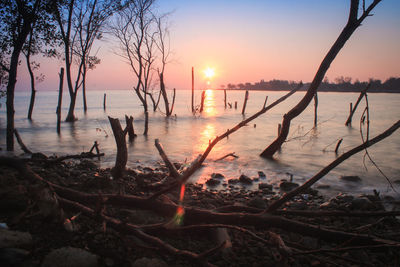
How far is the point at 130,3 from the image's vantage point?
24.8m

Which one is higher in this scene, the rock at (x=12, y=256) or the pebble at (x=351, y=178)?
the rock at (x=12, y=256)

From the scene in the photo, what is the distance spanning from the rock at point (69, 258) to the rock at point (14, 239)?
0.83 ft

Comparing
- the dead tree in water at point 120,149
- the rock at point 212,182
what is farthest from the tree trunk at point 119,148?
the rock at point 212,182

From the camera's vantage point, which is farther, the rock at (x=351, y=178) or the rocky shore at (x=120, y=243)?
the rock at (x=351, y=178)

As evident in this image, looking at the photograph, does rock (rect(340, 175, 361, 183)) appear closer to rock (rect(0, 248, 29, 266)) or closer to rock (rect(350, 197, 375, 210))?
rock (rect(350, 197, 375, 210))

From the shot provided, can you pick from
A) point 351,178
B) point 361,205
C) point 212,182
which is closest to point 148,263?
point 361,205

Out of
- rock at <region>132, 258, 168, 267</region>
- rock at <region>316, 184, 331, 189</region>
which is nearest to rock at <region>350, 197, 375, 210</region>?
rock at <region>316, 184, 331, 189</region>

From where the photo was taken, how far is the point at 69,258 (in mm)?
1965

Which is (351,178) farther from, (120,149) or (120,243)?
(120,243)

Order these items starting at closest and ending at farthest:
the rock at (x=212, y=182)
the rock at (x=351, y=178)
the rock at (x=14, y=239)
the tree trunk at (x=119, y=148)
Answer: the rock at (x=14, y=239), the tree trunk at (x=119, y=148), the rock at (x=212, y=182), the rock at (x=351, y=178)

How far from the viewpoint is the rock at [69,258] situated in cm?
194

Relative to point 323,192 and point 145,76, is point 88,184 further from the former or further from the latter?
point 145,76

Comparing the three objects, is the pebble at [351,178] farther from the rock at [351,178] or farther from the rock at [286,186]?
the rock at [286,186]

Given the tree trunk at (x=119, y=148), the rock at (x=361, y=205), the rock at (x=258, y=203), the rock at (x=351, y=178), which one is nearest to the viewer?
the rock at (x=258, y=203)
